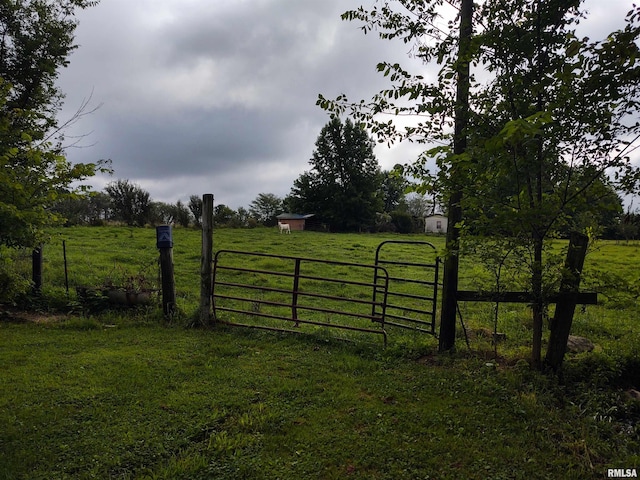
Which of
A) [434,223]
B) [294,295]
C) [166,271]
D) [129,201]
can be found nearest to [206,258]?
[166,271]

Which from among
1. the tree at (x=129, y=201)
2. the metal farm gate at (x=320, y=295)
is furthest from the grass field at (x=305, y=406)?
the tree at (x=129, y=201)

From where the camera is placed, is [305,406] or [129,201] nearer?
[305,406]

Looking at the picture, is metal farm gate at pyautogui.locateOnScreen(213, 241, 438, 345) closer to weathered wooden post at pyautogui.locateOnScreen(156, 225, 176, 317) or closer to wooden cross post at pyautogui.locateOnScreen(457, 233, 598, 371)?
weathered wooden post at pyautogui.locateOnScreen(156, 225, 176, 317)

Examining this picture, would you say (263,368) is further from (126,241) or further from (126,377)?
(126,241)

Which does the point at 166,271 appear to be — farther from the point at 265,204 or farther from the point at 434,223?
the point at 265,204

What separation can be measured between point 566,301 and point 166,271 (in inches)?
233

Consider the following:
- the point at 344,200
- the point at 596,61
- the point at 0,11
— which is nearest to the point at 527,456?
the point at 596,61

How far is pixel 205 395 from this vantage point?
3793 mm

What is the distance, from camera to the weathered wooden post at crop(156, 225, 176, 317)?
21.5ft

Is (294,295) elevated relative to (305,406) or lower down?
elevated

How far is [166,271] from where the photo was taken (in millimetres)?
6570

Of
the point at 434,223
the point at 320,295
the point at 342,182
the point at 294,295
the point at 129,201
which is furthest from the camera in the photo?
the point at 434,223

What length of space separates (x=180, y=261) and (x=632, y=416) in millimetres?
12163

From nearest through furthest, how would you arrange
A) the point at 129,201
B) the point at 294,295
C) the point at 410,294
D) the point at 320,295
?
the point at 320,295, the point at 294,295, the point at 410,294, the point at 129,201
